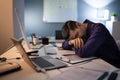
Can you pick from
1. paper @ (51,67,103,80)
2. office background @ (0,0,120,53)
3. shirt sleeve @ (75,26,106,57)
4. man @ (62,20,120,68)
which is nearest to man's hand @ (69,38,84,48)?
man @ (62,20,120,68)

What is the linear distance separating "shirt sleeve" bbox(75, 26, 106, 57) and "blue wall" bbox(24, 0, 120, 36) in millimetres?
2203

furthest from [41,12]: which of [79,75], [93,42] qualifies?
[79,75]

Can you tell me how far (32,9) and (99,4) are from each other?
1.56m

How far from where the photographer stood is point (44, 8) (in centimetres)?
385

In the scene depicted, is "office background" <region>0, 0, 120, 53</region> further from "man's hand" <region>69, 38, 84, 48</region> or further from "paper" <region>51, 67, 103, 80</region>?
"paper" <region>51, 67, 103, 80</region>

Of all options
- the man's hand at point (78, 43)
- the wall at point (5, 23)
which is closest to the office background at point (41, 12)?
the wall at point (5, 23)

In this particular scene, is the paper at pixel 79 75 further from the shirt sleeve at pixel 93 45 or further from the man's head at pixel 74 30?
the man's head at pixel 74 30

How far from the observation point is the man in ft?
5.80

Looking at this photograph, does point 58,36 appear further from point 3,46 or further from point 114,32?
point 114,32

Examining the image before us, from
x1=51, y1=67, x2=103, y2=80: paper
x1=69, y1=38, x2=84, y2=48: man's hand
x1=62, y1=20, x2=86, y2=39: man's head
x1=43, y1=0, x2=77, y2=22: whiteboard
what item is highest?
x1=43, y1=0, x2=77, y2=22: whiteboard

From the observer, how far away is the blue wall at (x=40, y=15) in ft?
12.5

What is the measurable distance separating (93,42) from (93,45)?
0.10 ft

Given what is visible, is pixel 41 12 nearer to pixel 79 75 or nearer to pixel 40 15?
pixel 40 15

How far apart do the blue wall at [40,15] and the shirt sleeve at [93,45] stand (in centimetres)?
220
